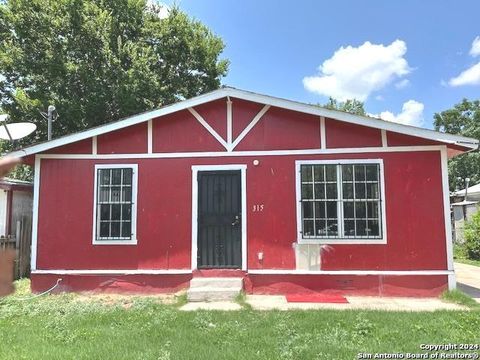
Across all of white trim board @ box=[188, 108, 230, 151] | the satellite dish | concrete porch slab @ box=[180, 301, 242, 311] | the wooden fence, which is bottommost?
concrete porch slab @ box=[180, 301, 242, 311]

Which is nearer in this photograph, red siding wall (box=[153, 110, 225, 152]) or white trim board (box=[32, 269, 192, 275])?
white trim board (box=[32, 269, 192, 275])

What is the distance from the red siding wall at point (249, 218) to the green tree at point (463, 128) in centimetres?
2627

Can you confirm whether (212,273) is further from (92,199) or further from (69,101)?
(69,101)

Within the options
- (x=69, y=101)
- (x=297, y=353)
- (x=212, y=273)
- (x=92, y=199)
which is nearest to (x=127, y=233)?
(x=92, y=199)

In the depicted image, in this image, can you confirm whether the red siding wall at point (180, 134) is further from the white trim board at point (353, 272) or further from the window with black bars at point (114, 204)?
the white trim board at point (353, 272)

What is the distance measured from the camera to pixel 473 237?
15.4m

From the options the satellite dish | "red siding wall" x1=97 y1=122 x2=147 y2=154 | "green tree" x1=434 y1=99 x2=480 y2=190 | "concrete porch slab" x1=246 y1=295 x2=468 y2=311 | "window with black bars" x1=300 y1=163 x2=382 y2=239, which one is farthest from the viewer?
"green tree" x1=434 y1=99 x2=480 y2=190

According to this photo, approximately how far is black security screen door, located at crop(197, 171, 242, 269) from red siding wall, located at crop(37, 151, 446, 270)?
0.23 m

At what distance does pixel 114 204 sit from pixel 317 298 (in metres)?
4.37

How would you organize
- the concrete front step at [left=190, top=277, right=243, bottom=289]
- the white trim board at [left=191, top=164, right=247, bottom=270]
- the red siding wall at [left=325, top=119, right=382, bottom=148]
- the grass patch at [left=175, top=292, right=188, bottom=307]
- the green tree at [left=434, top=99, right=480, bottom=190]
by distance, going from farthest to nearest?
the green tree at [left=434, top=99, right=480, bottom=190]
the white trim board at [left=191, top=164, right=247, bottom=270]
the red siding wall at [left=325, top=119, right=382, bottom=148]
the concrete front step at [left=190, top=277, right=243, bottom=289]
the grass patch at [left=175, top=292, right=188, bottom=307]

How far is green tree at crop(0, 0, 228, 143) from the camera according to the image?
18.4 m

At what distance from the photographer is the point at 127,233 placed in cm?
910

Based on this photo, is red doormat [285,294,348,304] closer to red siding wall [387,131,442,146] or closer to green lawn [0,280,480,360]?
green lawn [0,280,480,360]

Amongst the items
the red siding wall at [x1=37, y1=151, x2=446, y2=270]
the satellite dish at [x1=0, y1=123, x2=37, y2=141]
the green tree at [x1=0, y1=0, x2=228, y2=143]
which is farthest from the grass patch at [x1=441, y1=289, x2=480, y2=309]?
the green tree at [x1=0, y1=0, x2=228, y2=143]
